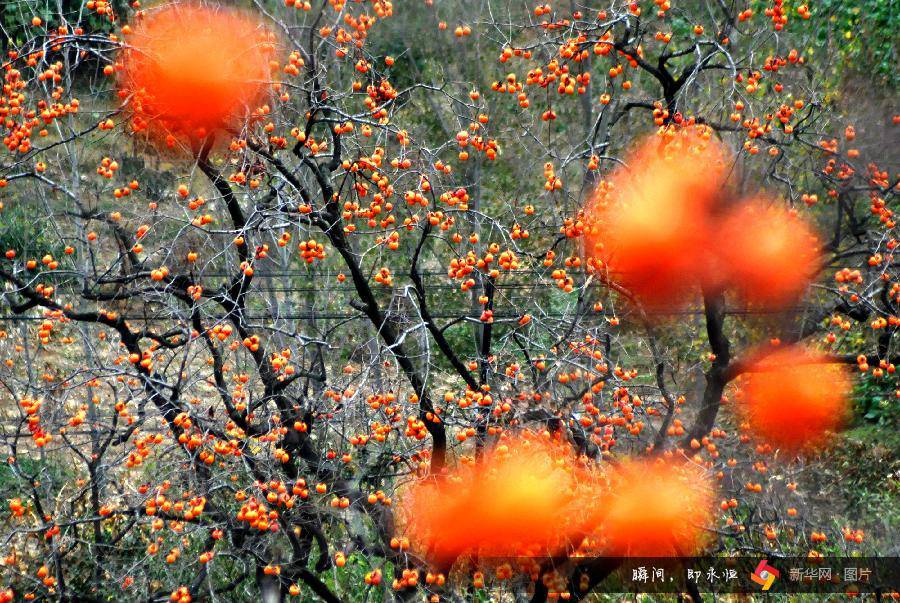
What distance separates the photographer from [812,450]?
28.0 feet

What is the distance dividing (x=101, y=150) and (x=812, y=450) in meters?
8.68

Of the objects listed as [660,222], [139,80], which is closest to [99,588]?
[139,80]

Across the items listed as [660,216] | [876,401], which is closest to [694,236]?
[660,216]

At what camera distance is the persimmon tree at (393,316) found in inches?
186

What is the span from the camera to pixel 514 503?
4.99 m

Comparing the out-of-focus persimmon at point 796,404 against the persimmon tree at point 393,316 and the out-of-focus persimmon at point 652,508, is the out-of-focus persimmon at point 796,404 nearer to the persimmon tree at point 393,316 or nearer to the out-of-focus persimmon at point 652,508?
the persimmon tree at point 393,316

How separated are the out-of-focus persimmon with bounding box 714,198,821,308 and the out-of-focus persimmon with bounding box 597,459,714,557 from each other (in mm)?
2485

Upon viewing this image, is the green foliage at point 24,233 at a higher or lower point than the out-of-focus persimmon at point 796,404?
higher

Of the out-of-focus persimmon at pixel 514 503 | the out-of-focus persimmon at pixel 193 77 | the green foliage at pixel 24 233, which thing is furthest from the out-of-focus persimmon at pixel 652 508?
the green foliage at pixel 24 233

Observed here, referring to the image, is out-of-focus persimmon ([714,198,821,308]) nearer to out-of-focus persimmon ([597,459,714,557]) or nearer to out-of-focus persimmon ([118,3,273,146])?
out-of-focus persimmon ([597,459,714,557])

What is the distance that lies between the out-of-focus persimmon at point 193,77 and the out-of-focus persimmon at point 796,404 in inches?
192

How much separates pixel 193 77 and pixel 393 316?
1.70m

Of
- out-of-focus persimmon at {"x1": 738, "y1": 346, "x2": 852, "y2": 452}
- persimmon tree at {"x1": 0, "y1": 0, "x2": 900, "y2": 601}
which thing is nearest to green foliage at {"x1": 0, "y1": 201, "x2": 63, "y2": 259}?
persimmon tree at {"x1": 0, "y1": 0, "x2": 900, "y2": 601}

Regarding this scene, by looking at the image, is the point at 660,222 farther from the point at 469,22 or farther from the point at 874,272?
the point at 469,22
